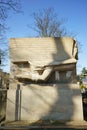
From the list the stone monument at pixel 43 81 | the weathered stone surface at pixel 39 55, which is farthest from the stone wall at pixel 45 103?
the weathered stone surface at pixel 39 55

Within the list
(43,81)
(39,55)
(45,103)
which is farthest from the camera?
(39,55)

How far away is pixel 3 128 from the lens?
7.11 meters

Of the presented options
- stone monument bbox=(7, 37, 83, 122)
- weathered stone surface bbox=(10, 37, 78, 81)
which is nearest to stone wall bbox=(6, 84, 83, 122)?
stone monument bbox=(7, 37, 83, 122)

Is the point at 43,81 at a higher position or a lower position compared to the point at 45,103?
higher

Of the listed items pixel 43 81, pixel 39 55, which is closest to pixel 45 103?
pixel 43 81

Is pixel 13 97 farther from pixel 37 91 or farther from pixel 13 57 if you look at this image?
pixel 13 57

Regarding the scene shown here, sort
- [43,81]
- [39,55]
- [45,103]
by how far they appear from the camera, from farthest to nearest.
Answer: [39,55], [43,81], [45,103]

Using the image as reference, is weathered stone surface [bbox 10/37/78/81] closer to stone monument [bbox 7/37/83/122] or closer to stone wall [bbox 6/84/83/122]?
stone monument [bbox 7/37/83/122]

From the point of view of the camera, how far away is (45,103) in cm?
871

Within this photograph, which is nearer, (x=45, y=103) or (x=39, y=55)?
(x=45, y=103)

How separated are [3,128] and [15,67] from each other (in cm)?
308

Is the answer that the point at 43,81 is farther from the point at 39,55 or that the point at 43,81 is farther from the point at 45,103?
the point at 39,55

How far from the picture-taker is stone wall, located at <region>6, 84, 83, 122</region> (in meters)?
8.62

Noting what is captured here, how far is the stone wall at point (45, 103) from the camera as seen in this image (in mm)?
8617
